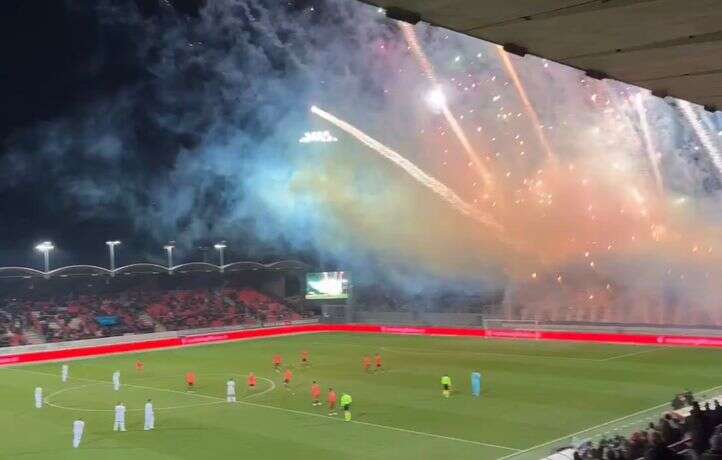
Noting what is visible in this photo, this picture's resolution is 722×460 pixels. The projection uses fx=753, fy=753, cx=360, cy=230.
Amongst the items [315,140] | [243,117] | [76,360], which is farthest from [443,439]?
[243,117]

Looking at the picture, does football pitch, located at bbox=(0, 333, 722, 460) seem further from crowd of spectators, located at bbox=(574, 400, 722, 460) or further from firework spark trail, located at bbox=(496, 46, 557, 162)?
firework spark trail, located at bbox=(496, 46, 557, 162)

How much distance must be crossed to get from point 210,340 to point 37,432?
1287 inches

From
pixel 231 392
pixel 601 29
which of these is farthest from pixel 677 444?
pixel 231 392

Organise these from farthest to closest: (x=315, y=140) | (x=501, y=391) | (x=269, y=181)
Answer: (x=269, y=181)
(x=315, y=140)
(x=501, y=391)

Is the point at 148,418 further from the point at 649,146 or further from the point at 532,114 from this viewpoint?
the point at 532,114

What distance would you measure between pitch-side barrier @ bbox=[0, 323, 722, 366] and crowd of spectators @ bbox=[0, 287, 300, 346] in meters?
4.61

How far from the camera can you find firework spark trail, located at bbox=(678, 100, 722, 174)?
46.6 meters

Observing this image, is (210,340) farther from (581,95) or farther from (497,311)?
(581,95)

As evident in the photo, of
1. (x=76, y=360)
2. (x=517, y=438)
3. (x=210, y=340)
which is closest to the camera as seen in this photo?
(x=517, y=438)

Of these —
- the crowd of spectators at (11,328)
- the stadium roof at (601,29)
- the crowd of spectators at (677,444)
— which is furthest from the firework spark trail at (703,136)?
the crowd of spectators at (11,328)

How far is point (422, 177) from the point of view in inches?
2579

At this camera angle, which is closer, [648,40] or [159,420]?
[648,40]

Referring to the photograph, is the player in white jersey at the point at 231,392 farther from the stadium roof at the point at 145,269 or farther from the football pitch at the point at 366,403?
the stadium roof at the point at 145,269

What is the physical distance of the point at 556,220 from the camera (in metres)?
59.6
